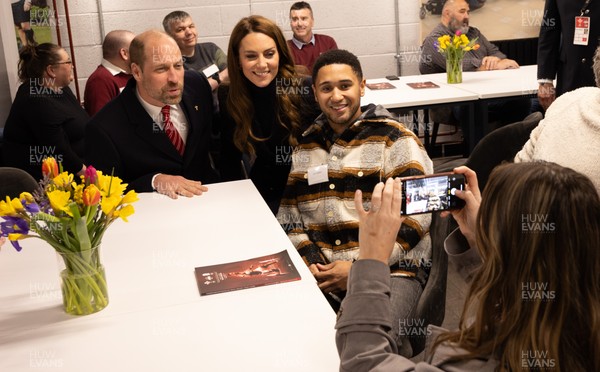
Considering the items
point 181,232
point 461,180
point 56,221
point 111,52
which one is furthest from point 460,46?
point 56,221

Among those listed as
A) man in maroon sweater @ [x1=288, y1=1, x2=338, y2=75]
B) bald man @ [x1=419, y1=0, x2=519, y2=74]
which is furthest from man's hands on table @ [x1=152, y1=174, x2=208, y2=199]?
bald man @ [x1=419, y1=0, x2=519, y2=74]

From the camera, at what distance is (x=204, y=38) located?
6.42 m

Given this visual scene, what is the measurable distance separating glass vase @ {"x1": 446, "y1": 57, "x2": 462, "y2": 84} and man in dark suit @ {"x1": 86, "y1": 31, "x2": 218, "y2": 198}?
246 centimetres

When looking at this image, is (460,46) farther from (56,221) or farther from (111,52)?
(56,221)

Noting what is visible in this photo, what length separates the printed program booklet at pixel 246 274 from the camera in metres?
1.96

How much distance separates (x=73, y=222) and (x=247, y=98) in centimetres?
142

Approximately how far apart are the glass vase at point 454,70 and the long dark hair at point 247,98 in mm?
2159

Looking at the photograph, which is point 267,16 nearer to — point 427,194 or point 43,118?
point 43,118

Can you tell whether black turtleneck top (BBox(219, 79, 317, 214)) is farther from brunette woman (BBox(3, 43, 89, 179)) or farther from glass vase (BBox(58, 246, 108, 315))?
brunette woman (BBox(3, 43, 89, 179))

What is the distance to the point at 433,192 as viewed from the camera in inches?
64.7

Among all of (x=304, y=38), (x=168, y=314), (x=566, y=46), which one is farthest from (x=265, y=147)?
(x=304, y=38)

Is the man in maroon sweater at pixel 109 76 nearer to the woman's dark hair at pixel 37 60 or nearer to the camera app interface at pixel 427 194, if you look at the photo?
the woman's dark hair at pixel 37 60

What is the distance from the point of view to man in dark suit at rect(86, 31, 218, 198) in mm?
2969

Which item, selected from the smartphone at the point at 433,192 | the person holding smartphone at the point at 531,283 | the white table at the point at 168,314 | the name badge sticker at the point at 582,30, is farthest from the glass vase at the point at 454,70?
the person holding smartphone at the point at 531,283
